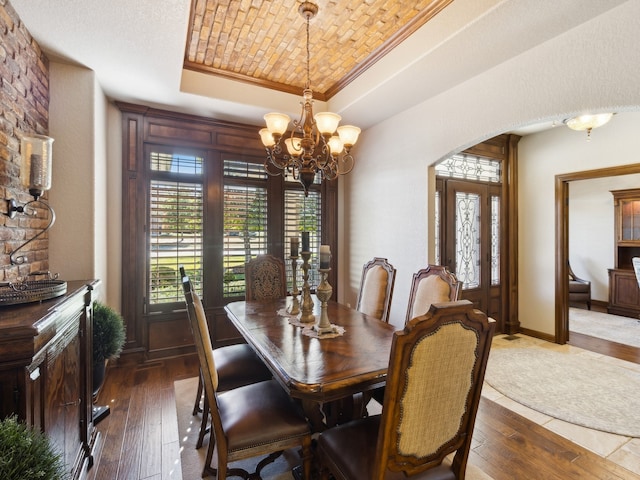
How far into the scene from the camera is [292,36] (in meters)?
2.66

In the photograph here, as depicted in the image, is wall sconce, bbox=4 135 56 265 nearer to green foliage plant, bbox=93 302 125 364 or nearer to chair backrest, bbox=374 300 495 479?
green foliage plant, bbox=93 302 125 364

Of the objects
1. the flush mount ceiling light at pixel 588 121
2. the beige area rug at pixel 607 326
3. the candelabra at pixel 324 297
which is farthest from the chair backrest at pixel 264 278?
the beige area rug at pixel 607 326

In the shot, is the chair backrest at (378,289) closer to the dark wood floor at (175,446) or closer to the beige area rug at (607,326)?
the dark wood floor at (175,446)

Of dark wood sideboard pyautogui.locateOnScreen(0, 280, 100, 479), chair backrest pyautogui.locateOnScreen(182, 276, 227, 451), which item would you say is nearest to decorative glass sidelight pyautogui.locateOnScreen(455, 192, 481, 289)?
chair backrest pyautogui.locateOnScreen(182, 276, 227, 451)

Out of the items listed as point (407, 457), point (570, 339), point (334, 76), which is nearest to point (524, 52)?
point (334, 76)

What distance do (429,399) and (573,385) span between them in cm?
281

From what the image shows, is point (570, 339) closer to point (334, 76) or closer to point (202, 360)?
point (334, 76)

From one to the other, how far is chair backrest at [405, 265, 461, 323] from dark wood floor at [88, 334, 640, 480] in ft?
3.26

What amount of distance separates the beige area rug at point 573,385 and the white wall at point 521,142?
89 cm

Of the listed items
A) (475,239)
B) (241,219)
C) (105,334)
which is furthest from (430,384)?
(475,239)

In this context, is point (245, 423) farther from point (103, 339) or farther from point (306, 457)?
point (103, 339)

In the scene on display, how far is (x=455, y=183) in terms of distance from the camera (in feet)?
13.9

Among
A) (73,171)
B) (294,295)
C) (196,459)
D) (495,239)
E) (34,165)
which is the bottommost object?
(196,459)

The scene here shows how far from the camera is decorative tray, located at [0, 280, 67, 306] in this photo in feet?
4.48
